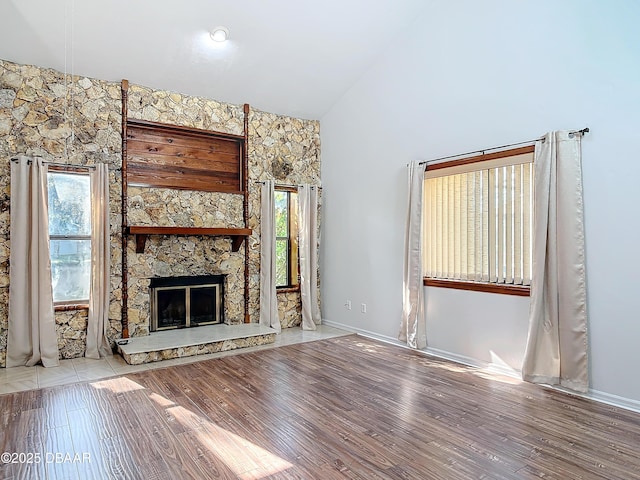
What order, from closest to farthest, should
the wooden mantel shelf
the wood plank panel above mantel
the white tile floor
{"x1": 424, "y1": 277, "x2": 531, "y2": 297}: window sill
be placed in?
the white tile floor → {"x1": 424, "y1": 277, "x2": 531, "y2": 297}: window sill → the wooden mantel shelf → the wood plank panel above mantel

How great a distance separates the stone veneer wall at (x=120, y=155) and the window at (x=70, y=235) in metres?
0.21

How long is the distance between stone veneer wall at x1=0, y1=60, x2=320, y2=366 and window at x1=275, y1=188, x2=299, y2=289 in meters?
0.25

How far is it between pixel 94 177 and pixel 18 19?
160cm

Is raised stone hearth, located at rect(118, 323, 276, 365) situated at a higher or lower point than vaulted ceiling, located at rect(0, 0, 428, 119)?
lower

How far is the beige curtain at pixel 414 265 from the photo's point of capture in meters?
5.00

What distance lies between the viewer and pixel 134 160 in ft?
17.0

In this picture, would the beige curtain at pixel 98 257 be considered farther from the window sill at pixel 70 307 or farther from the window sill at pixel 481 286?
the window sill at pixel 481 286

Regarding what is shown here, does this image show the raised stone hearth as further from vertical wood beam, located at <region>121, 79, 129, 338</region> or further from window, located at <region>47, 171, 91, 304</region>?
window, located at <region>47, 171, 91, 304</region>

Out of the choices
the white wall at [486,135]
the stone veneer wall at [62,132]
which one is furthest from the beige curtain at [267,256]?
the stone veneer wall at [62,132]

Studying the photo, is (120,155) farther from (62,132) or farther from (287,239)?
(287,239)

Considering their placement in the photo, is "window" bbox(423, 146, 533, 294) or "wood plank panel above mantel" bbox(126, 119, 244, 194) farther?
"wood plank panel above mantel" bbox(126, 119, 244, 194)

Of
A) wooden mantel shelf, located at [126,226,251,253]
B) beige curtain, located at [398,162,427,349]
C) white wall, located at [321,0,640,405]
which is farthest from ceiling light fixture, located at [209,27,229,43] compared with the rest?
beige curtain, located at [398,162,427,349]

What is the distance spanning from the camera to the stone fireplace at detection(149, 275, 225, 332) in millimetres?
5379

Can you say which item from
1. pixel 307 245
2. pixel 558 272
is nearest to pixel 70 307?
pixel 307 245
